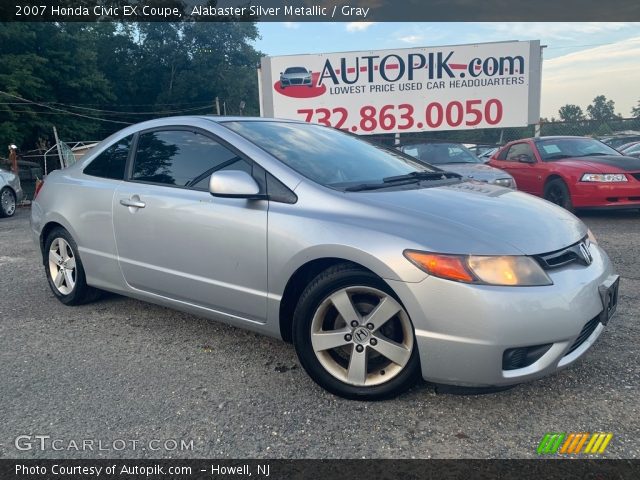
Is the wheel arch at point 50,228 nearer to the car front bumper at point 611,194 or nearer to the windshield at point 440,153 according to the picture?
the windshield at point 440,153

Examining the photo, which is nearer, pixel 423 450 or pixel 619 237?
pixel 423 450

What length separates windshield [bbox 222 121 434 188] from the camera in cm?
316

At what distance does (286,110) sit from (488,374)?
14462 mm

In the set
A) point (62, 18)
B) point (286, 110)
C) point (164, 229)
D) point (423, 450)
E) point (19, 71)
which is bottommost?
point (423, 450)

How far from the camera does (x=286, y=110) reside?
52.6 feet

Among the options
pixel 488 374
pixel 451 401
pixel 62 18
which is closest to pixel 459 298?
pixel 488 374

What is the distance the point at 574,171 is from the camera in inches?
324

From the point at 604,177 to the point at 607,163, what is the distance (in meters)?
0.35

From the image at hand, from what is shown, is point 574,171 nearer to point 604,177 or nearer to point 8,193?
point 604,177

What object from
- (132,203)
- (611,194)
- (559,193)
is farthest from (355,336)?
(559,193)

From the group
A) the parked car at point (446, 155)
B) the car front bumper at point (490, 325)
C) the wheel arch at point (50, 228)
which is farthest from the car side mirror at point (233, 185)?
the parked car at point (446, 155)

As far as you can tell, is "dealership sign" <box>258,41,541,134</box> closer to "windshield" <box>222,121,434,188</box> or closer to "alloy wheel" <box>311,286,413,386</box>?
"windshield" <box>222,121,434,188</box>

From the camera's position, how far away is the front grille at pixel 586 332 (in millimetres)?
2557

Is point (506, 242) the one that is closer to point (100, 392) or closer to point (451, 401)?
point (451, 401)
